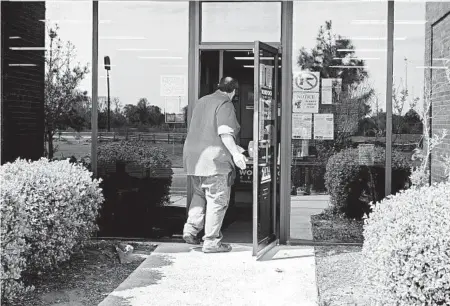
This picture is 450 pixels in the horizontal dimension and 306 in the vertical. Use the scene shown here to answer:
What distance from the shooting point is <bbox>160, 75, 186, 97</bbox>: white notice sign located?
798cm

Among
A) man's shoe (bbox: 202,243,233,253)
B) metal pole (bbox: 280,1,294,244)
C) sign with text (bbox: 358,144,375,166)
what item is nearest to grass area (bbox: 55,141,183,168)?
man's shoe (bbox: 202,243,233,253)

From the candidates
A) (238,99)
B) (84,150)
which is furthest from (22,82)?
(238,99)

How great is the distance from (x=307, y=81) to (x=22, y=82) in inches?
138

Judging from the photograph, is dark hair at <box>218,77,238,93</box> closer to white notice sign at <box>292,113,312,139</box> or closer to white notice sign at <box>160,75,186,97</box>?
white notice sign at <box>160,75,186,97</box>

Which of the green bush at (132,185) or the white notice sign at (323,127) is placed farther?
the green bush at (132,185)

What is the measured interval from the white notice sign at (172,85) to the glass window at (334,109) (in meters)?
1.32

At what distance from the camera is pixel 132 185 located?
26.7 ft

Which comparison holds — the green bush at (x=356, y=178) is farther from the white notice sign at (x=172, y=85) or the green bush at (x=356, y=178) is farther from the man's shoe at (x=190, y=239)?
the white notice sign at (x=172, y=85)

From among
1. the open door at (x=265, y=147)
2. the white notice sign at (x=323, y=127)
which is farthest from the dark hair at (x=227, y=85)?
the white notice sign at (x=323, y=127)

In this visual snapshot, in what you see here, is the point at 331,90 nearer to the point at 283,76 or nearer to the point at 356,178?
the point at 283,76

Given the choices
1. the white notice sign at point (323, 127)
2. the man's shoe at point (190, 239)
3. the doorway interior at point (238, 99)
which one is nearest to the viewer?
the man's shoe at point (190, 239)

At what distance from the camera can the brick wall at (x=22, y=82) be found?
842 centimetres

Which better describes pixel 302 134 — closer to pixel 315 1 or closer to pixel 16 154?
pixel 315 1

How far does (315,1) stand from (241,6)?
0.86 m
